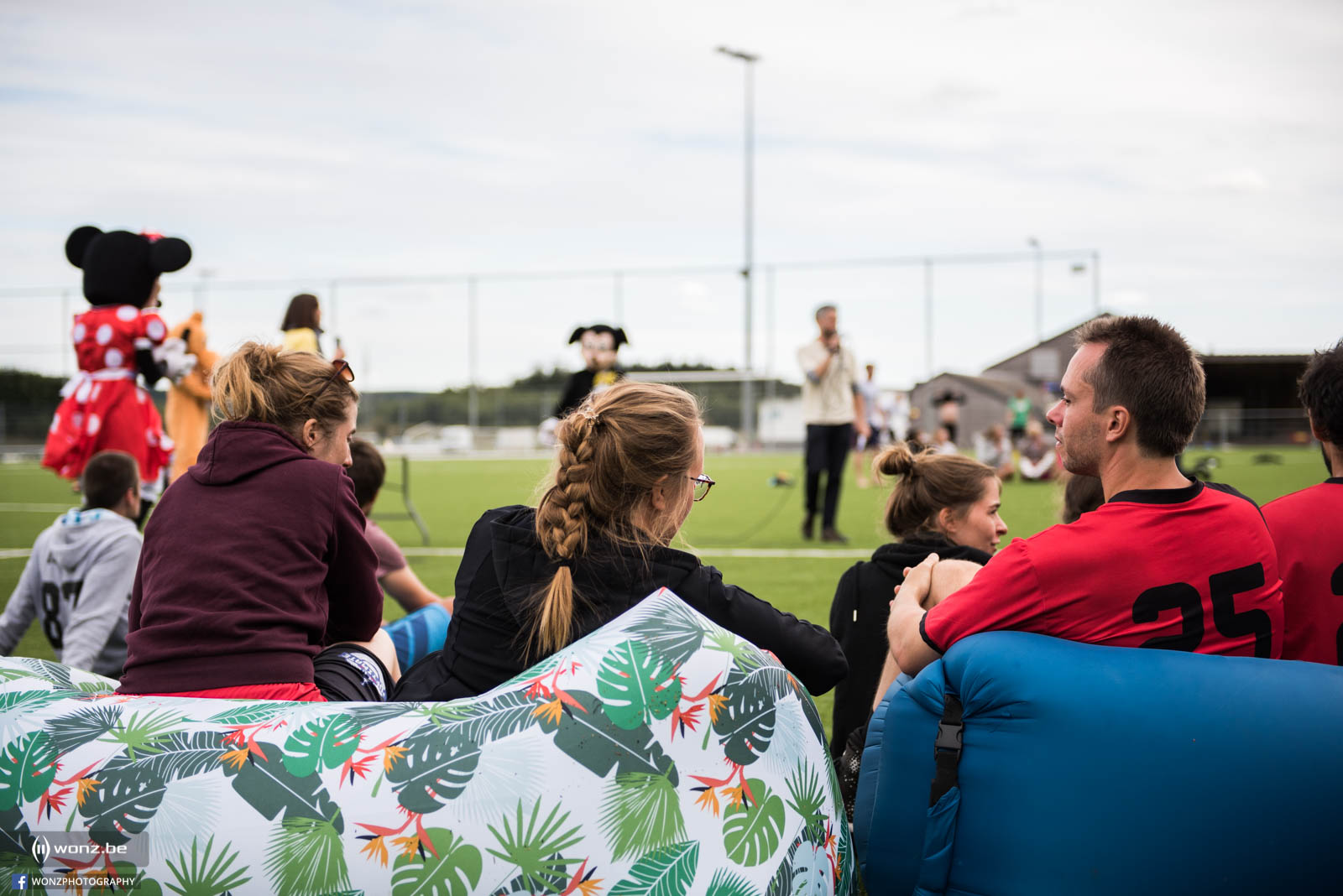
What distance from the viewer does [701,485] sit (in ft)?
7.06

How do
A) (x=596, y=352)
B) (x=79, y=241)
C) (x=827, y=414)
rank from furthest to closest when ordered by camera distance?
(x=596, y=352) < (x=827, y=414) < (x=79, y=241)

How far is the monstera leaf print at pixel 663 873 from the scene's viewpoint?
1546mm

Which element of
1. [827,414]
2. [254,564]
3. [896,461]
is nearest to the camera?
[254,564]

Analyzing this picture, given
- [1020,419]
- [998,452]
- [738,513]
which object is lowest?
[738,513]

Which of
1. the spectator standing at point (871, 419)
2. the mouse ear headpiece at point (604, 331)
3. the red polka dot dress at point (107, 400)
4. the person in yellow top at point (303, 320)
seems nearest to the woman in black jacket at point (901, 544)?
the person in yellow top at point (303, 320)

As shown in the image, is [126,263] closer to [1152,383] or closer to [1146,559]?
[1152,383]

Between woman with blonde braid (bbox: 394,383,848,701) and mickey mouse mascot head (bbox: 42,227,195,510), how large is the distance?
4.52m

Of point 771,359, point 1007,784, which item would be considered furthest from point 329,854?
point 771,359

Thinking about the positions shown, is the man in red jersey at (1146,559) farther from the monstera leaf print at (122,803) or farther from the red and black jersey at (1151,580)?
the monstera leaf print at (122,803)

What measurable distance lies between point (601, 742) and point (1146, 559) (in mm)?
1003

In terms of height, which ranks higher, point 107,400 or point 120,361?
point 120,361

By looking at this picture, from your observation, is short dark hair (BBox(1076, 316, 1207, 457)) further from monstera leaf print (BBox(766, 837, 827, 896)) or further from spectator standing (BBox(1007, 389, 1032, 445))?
spectator standing (BBox(1007, 389, 1032, 445))

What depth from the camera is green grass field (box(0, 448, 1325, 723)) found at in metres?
6.01

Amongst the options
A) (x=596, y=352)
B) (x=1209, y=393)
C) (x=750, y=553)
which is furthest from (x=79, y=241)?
(x=1209, y=393)
